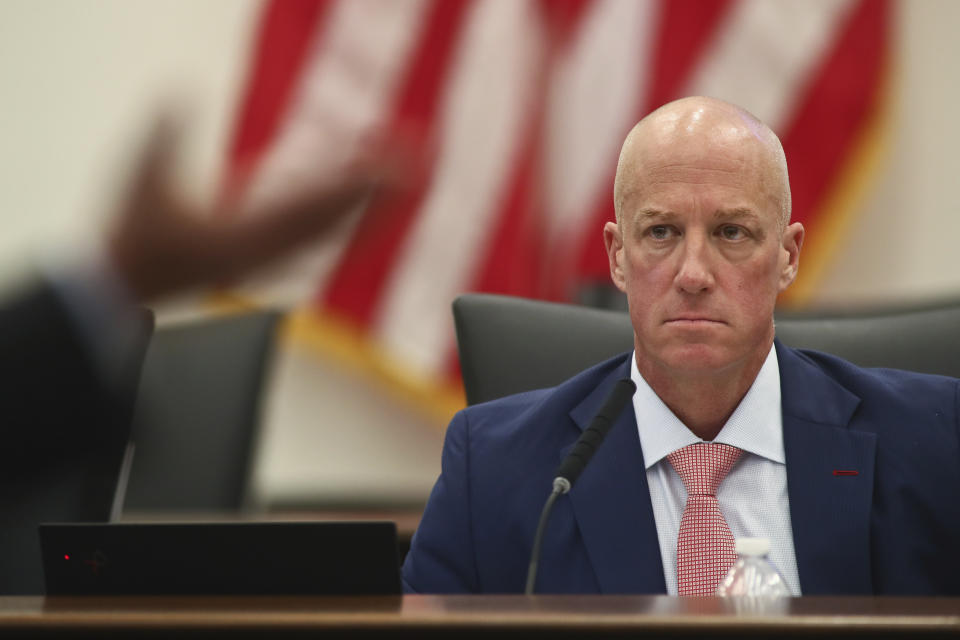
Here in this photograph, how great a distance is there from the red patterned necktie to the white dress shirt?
2 centimetres

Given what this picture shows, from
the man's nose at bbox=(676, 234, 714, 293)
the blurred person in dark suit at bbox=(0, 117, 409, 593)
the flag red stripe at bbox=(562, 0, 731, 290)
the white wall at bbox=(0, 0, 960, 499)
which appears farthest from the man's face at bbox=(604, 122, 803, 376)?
the white wall at bbox=(0, 0, 960, 499)

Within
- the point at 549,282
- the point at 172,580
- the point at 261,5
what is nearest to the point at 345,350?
the point at 549,282

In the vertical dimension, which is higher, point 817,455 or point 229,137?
point 229,137

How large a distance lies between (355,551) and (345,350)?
2300 millimetres

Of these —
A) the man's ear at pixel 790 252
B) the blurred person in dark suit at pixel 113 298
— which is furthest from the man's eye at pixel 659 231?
the blurred person in dark suit at pixel 113 298

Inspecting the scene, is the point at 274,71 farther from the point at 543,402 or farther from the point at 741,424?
the point at 741,424

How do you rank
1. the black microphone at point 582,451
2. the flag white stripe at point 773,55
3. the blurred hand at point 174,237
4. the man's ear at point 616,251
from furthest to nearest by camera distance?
1. the flag white stripe at point 773,55
2. the man's ear at point 616,251
3. the black microphone at point 582,451
4. the blurred hand at point 174,237

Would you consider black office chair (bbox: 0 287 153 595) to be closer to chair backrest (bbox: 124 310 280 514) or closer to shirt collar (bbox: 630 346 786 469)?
shirt collar (bbox: 630 346 786 469)

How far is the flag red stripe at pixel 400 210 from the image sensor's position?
11.0 ft

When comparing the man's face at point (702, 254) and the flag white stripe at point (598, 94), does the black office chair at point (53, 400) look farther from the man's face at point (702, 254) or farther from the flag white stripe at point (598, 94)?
the flag white stripe at point (598, 94)

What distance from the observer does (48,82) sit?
3.57m

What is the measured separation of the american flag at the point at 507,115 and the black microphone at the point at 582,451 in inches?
70.9

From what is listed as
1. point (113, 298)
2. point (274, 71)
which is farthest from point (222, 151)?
point (113, 298)

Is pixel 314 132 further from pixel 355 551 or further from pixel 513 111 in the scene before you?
pixel 355 551
